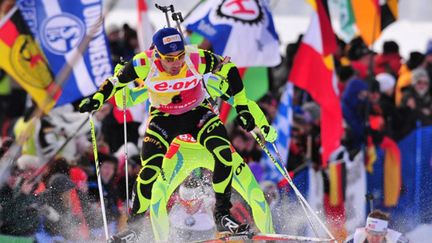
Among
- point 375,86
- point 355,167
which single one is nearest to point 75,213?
point 355,167

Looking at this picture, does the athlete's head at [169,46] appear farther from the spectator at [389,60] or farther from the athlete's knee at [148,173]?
the spectator at [389,60]

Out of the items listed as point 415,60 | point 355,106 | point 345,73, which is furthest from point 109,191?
point 415,60

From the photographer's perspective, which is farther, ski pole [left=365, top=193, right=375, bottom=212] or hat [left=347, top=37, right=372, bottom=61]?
hat [left=347, top=37, right=372, bottom=61]

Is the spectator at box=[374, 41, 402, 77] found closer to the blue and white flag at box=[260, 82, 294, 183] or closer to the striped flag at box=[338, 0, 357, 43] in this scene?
the striped flag at box=[338, 0, 357, 43]

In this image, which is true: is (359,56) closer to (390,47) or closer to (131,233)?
(390,47)

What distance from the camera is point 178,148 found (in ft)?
32.3

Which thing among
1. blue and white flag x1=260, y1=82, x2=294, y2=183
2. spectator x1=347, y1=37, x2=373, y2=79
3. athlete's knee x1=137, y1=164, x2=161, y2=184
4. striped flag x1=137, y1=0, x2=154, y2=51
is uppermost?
athlete's knee x1=137, y1=164, x2=161, y2=184

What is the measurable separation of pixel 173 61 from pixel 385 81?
5.22 meters

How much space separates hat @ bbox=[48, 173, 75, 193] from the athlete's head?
90.7 inches

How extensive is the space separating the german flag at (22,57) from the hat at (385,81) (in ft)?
13.3

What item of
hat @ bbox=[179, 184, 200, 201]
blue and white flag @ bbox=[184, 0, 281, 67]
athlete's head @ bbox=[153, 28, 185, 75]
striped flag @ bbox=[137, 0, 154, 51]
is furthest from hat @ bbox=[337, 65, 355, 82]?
athlete's head @ bbox=[153, 28, 185, 75]

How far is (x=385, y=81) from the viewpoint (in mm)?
13820

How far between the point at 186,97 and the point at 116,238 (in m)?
1.26

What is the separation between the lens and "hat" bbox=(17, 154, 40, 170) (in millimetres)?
11062
